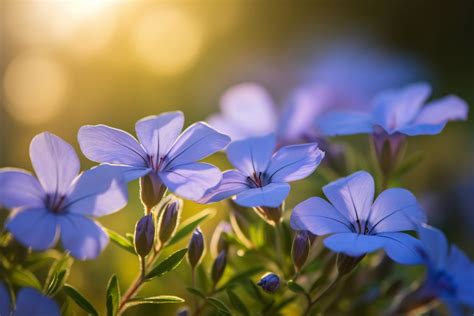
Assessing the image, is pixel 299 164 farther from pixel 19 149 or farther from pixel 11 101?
pixel 11 101

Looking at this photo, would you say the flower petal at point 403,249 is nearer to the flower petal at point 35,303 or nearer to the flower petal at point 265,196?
the flower petal at point 265,196

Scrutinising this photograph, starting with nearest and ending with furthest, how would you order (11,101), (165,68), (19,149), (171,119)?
(171,119) < (19,149) < (11,101) < (165,68)

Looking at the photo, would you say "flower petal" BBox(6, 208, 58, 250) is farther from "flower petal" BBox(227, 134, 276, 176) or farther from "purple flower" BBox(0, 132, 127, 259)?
"flower petal" BBox(227, 134, 276, 176)

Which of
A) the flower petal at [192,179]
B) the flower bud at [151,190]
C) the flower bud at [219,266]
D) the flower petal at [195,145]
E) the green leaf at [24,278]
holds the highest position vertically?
the flower petal at [195,145]

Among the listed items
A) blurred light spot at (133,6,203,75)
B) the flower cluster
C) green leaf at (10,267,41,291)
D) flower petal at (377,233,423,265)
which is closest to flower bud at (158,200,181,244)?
the flower cluster

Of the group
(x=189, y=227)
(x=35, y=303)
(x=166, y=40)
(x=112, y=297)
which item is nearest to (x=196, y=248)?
(x=189, y=227)

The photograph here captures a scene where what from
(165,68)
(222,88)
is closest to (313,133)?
(222,88)

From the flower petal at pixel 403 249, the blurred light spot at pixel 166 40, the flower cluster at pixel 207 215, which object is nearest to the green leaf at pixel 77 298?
the flower cluster at pixel 207 215
